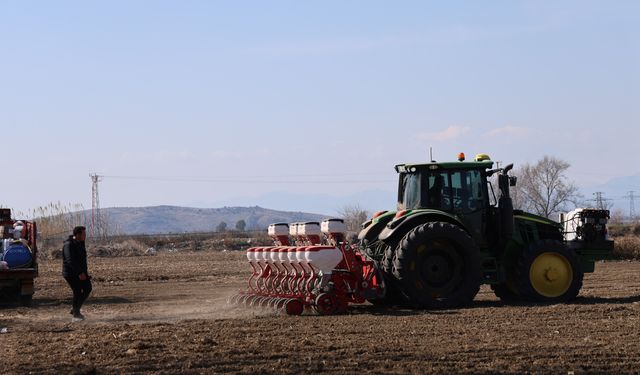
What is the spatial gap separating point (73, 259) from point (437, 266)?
5661mm

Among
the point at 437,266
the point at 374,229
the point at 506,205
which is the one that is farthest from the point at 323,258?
the point at 506,205

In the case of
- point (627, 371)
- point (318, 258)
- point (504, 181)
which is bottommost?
point (627, 371)

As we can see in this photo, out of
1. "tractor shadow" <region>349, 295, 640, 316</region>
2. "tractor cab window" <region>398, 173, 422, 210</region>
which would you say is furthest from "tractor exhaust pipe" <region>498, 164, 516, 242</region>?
"tractor cab window" <region>398, 173, 422, 210</region>

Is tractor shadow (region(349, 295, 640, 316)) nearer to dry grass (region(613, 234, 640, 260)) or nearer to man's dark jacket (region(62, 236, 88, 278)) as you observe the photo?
man's dark jacket (region(62, 236, 88, 278))

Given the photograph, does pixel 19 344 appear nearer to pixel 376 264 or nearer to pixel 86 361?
pixel 86 361

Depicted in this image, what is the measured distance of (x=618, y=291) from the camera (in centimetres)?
1892

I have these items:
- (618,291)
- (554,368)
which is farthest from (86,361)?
(618,291)

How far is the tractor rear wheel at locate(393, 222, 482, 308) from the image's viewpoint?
1556 centimetres

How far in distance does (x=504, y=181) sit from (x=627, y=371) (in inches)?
275

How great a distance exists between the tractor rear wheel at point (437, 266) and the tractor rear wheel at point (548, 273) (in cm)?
88

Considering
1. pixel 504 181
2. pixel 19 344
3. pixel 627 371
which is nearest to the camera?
pixel 627 371

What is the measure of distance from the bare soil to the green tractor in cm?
45

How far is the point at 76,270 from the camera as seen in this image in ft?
52.1

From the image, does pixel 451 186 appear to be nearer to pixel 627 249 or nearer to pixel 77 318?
pixel 77 318
